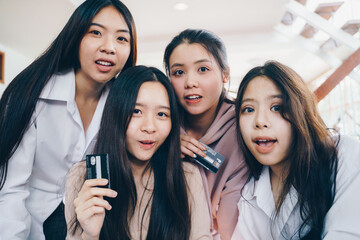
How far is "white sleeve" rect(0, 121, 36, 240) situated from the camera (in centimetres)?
136

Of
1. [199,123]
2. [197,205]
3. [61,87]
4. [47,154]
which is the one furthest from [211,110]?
[47,154]

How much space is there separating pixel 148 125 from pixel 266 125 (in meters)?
0.57

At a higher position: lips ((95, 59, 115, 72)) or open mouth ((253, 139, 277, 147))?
lips ((95, 59, 115, 72))

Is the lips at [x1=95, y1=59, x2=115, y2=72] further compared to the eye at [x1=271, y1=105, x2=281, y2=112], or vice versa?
the lips at [x1=95, y1=59, x2=115, y2=72]

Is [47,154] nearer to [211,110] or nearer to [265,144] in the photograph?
[211,110]

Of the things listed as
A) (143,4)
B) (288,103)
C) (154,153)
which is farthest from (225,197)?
(143,4)

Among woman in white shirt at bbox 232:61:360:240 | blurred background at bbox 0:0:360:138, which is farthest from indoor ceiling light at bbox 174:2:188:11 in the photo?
woman in white shirt at bbox 232:61:360:240

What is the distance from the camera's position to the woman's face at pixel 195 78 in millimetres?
1674

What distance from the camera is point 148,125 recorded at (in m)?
1.36

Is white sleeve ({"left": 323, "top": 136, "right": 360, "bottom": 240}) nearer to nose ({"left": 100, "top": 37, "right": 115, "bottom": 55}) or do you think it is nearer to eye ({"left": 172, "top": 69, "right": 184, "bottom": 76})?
eye ({"left": 172, "top": 69, "right": 184, "bottom": 76})

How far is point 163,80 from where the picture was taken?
1.52 meters

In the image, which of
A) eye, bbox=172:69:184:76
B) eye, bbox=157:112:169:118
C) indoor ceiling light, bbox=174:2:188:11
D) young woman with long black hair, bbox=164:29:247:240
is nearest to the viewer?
eye, bbox=157:112:169:118

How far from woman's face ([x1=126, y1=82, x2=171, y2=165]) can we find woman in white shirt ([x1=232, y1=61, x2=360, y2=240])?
412 millimetres

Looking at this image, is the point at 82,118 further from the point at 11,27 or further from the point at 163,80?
the point at 11,27
